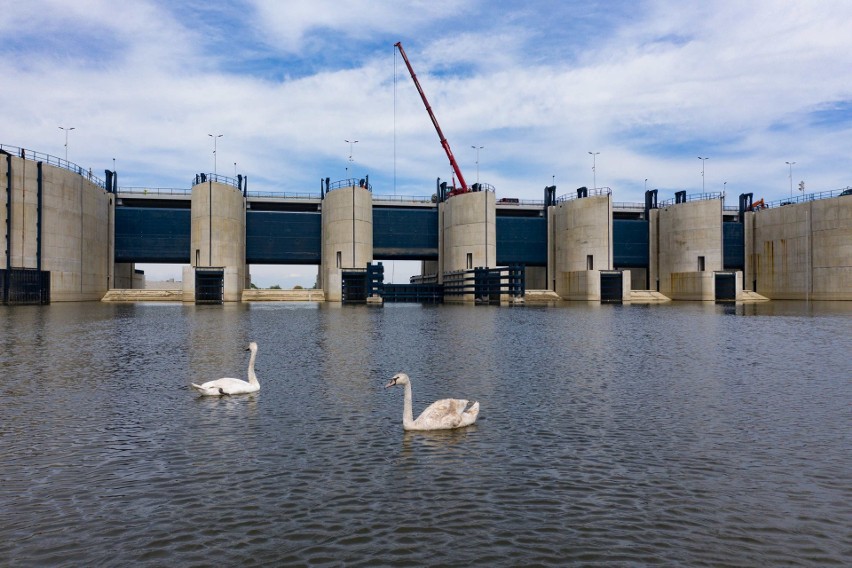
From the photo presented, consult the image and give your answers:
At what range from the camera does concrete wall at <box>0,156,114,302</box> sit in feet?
209

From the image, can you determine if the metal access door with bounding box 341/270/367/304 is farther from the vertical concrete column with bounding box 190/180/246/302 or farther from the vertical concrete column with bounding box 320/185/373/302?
the vertical concrete column with bounding box 190/180/246/302

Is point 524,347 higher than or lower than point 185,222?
lower

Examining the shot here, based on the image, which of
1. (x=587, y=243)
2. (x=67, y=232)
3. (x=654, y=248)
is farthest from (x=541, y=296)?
(x=67, y=232)

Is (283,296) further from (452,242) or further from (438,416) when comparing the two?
(438,416)

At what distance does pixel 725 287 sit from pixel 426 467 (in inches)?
3641

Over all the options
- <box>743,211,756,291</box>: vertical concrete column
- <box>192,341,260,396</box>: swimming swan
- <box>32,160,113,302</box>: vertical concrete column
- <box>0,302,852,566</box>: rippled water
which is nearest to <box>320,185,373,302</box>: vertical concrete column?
<box>32,160,113,302</box>: vertical concrete column

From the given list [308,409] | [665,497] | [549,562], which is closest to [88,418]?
[308,409]

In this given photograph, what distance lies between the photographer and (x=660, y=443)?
1095 centimetres

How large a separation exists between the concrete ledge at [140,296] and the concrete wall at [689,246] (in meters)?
72.8

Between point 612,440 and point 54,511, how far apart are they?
8908 mm

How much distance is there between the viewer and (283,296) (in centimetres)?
8381

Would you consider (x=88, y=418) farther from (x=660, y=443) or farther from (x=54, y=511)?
(x=660, y=443)

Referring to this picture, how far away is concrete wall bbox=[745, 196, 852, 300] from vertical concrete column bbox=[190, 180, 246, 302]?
262 ft

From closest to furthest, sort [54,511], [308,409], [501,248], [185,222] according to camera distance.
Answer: [54,511] → [308,409] → [185,222] → [501,248]
